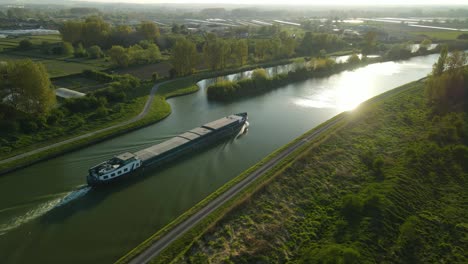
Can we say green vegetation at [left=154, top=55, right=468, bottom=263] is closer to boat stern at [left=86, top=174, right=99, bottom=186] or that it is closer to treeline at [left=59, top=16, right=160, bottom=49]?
boat stern at [left=86, top=174, right=99, bottom=186]

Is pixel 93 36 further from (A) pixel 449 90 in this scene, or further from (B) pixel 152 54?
(A) pixel 449 90

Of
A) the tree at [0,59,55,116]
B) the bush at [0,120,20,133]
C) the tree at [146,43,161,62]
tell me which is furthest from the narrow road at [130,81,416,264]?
the tree at [146,43,161,62]

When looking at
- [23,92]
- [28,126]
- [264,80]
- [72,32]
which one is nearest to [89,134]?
[28,126]

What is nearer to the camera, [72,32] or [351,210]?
[351,210]

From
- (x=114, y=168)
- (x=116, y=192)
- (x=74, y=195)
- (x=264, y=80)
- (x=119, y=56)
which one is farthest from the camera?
(x=119, y=56)

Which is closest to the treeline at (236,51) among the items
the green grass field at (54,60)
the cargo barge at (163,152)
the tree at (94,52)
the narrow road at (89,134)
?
the narrow road at (89,134)

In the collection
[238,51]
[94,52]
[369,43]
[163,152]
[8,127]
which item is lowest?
[163,152]

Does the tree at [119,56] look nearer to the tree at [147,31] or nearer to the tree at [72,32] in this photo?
the tree at [147,31]
